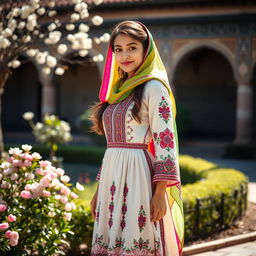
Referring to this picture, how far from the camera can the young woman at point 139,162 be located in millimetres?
2584

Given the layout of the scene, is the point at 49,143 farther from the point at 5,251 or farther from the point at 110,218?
the point at 110,218

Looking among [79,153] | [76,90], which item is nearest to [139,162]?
[79,153]

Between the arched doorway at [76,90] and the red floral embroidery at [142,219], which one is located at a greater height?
the arched doorway at [76,90]

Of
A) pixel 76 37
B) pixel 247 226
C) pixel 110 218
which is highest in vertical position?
pixel 76 37

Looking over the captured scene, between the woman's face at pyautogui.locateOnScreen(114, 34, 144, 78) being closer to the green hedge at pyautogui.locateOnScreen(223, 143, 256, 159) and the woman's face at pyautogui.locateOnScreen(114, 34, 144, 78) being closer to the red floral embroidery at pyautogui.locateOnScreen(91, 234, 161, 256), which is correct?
the red floral embroidery at pyautogui.locateOnScreen(91, 234, 161, 256)

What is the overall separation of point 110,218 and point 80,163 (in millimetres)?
10062

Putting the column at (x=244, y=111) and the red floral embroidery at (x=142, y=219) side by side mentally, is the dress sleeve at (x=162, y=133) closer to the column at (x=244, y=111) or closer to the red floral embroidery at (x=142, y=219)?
Answer: the red floral embroidery at (x=142, y=219)

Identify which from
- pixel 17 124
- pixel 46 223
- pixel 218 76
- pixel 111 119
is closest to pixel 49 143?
pixel 46 223

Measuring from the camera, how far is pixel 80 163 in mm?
12695

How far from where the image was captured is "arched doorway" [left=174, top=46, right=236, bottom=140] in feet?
61.5

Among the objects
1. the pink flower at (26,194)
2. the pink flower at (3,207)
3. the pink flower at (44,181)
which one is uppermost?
the pink flower at (44,181)

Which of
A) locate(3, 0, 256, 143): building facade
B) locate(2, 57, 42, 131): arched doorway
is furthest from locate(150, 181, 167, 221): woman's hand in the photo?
locate(2, 57, 42, 131): arched doorway

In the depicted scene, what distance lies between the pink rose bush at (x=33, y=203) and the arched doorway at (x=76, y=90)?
57.0 ft

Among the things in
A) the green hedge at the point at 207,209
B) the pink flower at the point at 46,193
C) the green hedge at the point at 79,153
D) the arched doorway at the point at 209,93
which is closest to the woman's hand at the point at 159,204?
the pink flower at the point at 46,193
